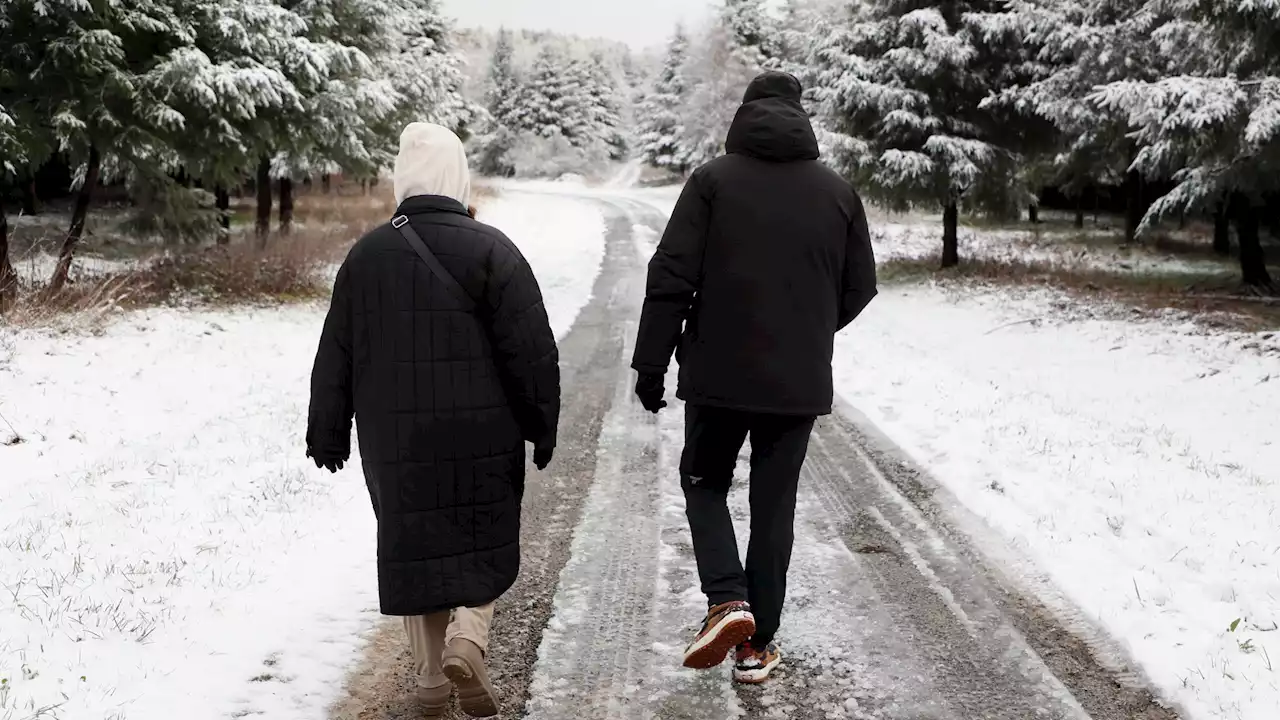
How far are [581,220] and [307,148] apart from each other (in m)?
17.8

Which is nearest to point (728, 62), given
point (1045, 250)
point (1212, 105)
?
point (1045, 250)

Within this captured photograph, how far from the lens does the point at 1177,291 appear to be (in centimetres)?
1627

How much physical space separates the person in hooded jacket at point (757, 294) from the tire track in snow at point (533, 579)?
83cm

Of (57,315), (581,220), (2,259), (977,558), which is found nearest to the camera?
(977,558)

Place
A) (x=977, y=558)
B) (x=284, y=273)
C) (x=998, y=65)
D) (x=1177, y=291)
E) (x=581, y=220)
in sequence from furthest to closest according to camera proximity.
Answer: (x=581, y=220) → (x=998, y=65) → (x=1177, y=291) → (x=284, y=273) → (x=977, y=558)

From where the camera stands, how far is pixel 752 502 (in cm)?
356

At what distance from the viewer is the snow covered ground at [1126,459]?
397cm

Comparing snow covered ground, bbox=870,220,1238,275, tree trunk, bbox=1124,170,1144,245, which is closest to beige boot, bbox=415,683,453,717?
snow covered ground, bbox=870,220,1238,275

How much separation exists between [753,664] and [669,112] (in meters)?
58.0

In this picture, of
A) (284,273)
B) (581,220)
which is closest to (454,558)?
(284,273)

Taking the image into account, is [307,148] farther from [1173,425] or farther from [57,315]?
[1173,425]

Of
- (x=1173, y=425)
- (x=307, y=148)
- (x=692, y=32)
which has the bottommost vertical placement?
(x=1173, y=425)

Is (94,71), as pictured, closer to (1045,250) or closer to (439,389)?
(439,389)

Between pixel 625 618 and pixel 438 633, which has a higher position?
pixel 438 633
